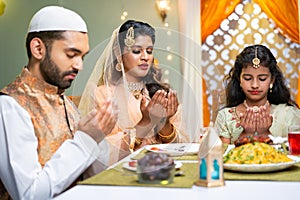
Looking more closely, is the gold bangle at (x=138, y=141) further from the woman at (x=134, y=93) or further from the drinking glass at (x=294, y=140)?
the drinking glass at (x=294, y=140)

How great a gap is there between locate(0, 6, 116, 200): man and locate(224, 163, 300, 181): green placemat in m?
0.47

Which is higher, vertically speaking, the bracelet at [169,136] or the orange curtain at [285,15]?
the orange curtain at [285,15]

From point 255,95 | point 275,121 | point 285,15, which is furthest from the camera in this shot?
point 285,15

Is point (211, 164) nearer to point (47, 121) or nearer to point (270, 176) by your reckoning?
point (270, 176)

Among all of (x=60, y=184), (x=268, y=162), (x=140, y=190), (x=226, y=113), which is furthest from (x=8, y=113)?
(x=226, y=113)

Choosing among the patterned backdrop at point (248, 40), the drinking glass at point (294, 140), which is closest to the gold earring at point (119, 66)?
the drinking glass at point (294, 140)

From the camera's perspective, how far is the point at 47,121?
1.72m

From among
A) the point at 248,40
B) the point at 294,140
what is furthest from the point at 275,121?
the point at 248,40

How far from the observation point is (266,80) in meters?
2.75

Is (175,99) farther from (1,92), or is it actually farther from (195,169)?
(1,92)

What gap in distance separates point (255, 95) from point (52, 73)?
1454mm

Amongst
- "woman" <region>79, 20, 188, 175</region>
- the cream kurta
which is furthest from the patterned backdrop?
"woman" <region>79, 20, 188, 175</region>

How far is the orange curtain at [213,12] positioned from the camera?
201 inches

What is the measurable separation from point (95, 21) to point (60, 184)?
3.51 m
